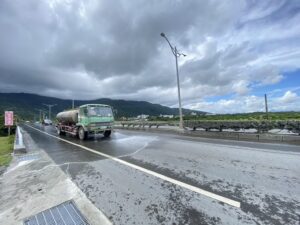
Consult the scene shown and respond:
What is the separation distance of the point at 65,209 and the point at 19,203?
4.49 ft

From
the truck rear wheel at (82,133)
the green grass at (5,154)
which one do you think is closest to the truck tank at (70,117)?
the truck rear wheel at (82,133)

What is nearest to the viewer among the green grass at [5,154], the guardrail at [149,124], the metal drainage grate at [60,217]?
the metal drainage grate at [60,217]

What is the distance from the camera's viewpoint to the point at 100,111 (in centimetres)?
1727

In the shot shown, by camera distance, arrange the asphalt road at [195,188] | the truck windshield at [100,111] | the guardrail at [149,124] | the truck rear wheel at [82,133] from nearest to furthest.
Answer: the asphalt road at [195,188] → the truck rear wheel at [82,133] → the truck windshield at [100,111] → the guardrail at [149,124]

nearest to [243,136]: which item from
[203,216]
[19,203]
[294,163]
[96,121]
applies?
[294,163]

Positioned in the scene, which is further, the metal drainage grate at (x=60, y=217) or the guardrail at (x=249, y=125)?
the guardrail at (x=249, y=125)

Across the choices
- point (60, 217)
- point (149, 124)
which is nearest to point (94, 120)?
point (149, 124)

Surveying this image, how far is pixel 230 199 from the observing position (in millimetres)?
4031

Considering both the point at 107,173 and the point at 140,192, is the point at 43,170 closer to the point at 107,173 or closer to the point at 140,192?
the point at 107,173

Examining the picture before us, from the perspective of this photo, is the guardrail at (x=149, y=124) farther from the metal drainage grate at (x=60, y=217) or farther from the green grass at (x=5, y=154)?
the metal drainage grate at (x=60, y=217)

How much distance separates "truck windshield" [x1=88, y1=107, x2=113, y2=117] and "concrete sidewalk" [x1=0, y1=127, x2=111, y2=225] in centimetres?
916

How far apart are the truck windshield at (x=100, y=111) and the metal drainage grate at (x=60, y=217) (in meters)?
12.7

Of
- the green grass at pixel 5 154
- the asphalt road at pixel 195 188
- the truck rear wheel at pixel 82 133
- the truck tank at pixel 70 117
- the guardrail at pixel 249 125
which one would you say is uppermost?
the truck tank at pixel 70 117

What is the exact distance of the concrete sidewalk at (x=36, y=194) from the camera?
4.08 metres
